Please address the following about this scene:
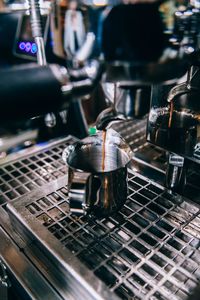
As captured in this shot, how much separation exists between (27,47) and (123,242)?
0.94 metres

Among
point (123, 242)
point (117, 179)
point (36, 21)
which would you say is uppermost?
point (36, 21)

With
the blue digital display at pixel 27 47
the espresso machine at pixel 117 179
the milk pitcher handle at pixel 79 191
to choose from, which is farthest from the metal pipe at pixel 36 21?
the blue digital display at pixel 27 47

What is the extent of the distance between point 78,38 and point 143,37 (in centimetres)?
11

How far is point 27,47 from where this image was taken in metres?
1.33

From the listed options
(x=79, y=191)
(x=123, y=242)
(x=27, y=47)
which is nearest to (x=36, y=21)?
(x=79, y=191)

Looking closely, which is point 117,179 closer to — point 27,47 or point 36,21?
point 36,21

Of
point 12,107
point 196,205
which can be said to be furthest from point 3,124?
point 196,205

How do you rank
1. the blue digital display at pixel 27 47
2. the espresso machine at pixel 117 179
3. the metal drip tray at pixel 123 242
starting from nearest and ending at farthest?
the espresso machine at pixel 117 179 → the metal drip tray at pixel 123 242 → the blue digital display at pixel 27 47

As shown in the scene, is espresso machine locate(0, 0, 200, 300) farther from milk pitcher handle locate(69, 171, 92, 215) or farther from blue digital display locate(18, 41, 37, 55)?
blue digital display locate(18, 41, 37, 55)

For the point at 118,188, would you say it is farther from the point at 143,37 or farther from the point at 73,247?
the point at 143,37

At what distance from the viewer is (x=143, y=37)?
456mm

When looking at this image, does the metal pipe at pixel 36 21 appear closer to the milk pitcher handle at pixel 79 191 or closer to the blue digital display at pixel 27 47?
the milk pitcher handle at pixel 79 191

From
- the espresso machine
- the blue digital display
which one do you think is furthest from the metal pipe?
the blue digital display

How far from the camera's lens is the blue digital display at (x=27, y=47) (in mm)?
1297
